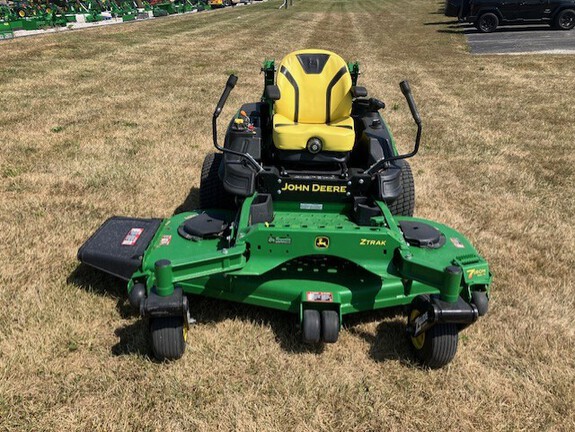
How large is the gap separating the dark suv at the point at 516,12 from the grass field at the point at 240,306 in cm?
1141

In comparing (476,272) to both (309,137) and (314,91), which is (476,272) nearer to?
(309,137)

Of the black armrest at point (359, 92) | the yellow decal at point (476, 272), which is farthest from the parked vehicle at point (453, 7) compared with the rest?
the yellow decal at point (476, 272)

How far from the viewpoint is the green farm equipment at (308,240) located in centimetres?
278

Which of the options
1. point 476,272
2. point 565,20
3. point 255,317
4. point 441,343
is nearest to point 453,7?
point 565,20

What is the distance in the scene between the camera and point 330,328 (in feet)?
9.59

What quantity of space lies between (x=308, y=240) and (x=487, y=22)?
21.7 meters

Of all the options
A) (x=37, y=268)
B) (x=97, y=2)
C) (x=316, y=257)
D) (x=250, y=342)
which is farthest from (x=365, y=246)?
(x=97, y=2)

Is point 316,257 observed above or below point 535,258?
above

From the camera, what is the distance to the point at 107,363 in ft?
9.55

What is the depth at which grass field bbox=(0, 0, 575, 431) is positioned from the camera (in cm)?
267

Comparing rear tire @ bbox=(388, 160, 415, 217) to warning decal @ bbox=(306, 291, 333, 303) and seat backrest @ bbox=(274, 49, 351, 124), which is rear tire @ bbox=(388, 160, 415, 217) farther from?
warning decal @ bbox=(306, 291, 333, 303)

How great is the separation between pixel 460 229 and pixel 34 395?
3875 mm

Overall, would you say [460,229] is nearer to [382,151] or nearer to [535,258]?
[535,258]

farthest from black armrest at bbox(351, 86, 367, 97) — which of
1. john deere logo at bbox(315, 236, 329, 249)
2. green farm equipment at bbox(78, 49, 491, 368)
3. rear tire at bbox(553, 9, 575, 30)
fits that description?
rear tire at bbox(553, 9, 575, 30)
